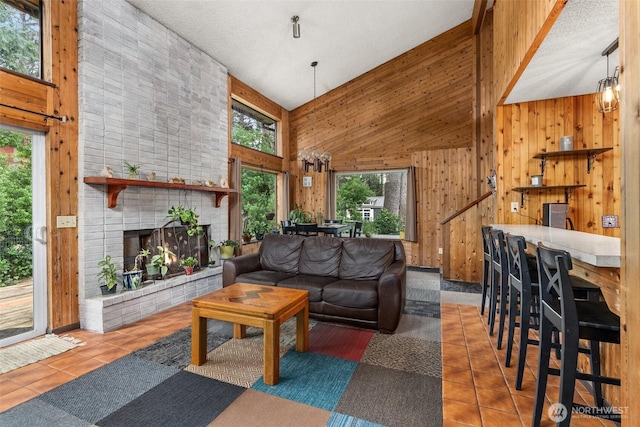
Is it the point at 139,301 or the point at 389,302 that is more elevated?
the point at 389,302

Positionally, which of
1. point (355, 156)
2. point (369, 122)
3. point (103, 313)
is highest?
point (369, 122)

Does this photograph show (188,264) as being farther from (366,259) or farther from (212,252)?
(366,259)

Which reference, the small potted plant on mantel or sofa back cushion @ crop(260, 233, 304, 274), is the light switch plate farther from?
the small potted plant on mantel

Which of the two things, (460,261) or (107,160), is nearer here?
(107,160)

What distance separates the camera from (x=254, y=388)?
215 cm

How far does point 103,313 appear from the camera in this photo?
123 inches

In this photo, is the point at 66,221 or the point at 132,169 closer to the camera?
the point at 66,221

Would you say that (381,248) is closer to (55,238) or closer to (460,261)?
(460,261)

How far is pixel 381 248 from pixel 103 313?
10.00 ft

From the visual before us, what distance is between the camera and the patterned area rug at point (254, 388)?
1.86 meters

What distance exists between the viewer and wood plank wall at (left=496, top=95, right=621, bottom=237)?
369 cm

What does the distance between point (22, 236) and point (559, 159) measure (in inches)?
233

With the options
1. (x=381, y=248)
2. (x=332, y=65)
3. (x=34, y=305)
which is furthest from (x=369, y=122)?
(x=34, y=305)

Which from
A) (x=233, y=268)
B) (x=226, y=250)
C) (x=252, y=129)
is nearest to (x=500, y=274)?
(x=233, y=268)
